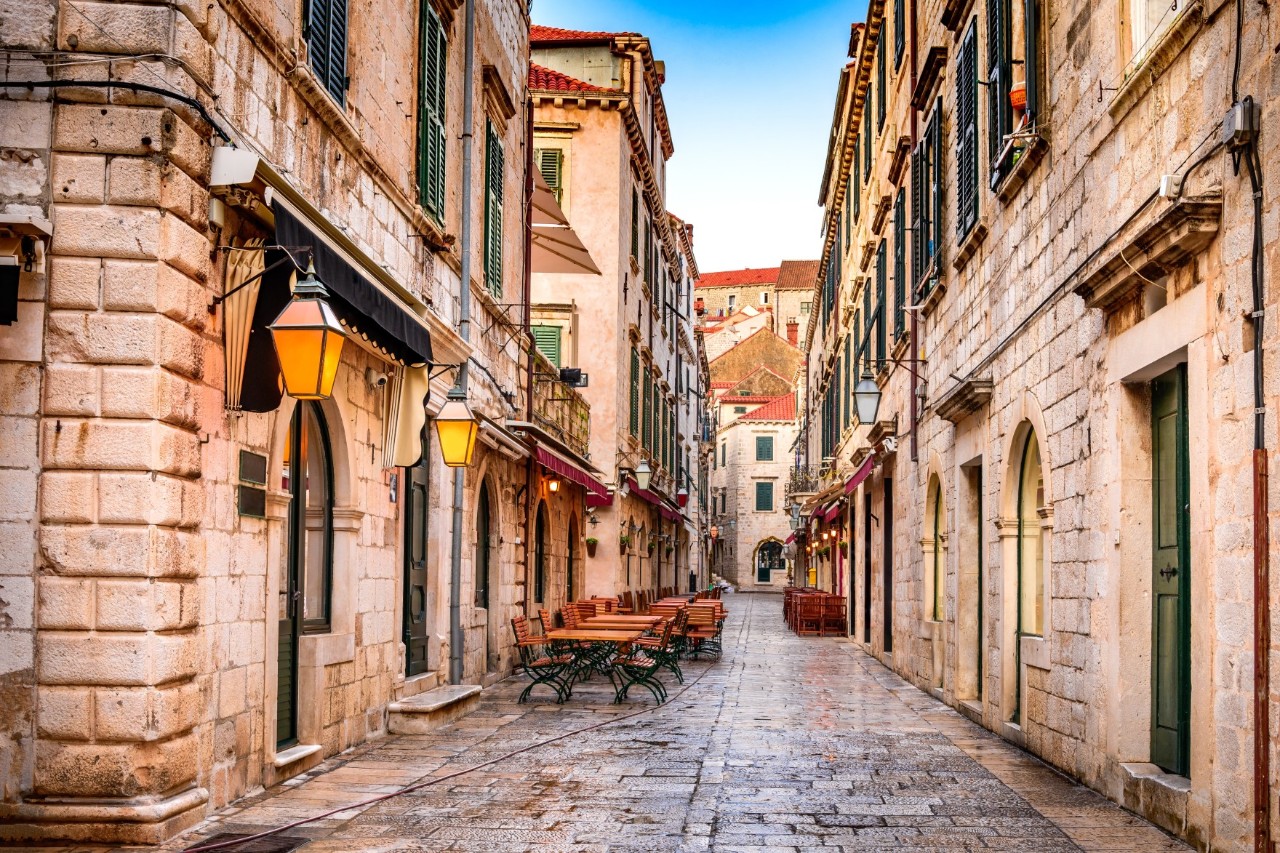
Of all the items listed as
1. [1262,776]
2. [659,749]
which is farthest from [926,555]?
[1262,776]

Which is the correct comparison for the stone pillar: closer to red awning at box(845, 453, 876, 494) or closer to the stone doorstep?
the stone doorstep

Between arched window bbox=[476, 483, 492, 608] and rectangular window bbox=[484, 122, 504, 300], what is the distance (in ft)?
8.07

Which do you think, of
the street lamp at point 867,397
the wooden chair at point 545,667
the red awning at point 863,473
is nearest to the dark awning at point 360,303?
the wooden chair at point 545,667

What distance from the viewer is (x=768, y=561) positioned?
238ft

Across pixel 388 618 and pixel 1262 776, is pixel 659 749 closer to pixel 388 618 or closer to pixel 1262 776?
pixel 388 618

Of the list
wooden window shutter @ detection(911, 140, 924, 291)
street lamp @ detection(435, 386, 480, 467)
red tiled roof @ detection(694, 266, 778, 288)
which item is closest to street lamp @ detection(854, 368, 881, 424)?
wooden window shutter @ detection(911, 140, 924, 291)

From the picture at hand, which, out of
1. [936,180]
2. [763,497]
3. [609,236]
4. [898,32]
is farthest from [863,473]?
[763,497]

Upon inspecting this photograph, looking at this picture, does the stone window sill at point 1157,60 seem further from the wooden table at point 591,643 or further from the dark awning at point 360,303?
the wooden table at point 591,643

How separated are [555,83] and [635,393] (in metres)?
6.77

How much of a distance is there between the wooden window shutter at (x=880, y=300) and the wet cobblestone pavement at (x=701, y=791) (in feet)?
25.7

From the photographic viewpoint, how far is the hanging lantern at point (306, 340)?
6.51 m

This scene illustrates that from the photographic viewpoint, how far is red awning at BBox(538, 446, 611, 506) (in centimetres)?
1680

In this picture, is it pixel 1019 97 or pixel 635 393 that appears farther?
pixel 635 393

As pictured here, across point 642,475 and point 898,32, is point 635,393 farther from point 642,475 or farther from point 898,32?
point 898,32
